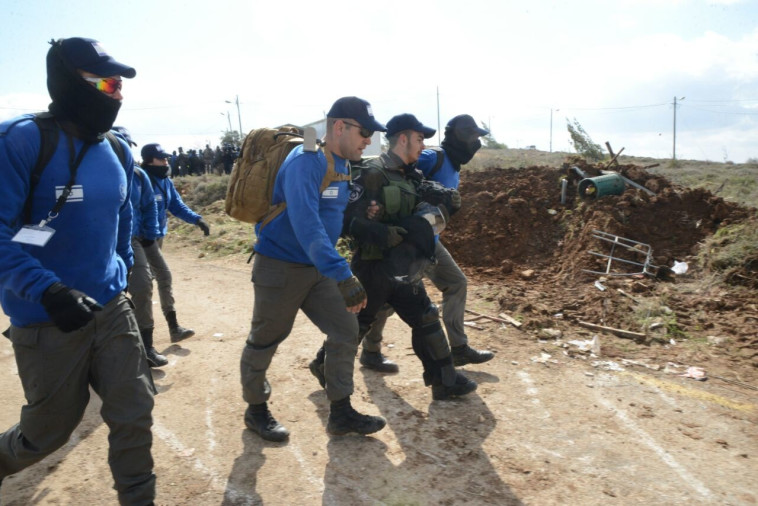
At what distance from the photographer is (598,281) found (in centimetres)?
698

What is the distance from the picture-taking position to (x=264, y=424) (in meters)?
3.50

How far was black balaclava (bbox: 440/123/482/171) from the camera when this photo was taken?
4.32 metres

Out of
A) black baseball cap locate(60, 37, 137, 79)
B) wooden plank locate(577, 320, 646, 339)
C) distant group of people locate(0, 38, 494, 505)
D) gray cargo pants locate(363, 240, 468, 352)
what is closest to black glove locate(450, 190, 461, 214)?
distant group of people locate(0, 38, 494, 505)

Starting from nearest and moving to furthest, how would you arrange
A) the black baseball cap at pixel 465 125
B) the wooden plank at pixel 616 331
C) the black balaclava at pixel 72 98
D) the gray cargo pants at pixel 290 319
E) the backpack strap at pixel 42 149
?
1. the backpack strap at pixel 42 149
2. the black balaclava at pixel 72 98
3. the gray cargo pants at pixel 290 319
4. the black baseball cap at pixel 465 125
5. the wooden plank at pixel 616 331

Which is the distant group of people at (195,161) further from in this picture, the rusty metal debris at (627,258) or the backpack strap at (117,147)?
the backpack strap at (117,147)

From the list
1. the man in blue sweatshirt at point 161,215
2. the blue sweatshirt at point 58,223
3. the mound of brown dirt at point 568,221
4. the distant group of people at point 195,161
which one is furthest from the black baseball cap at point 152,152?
the distant group of people at point 195,161

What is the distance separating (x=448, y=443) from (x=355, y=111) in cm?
215

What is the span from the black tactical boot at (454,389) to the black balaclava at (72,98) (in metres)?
2.78

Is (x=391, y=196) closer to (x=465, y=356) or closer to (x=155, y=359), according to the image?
(x=465, y=356)

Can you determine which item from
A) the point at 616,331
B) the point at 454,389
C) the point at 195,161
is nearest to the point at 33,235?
the point at 454,389

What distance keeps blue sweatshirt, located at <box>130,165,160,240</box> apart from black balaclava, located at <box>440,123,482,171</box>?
2.65 metres

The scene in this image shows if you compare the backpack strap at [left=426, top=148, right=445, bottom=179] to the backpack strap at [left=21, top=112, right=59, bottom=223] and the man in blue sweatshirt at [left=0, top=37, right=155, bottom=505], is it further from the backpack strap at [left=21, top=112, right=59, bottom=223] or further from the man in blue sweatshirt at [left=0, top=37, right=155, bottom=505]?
the backpack strap at [left=21, top=112, right=59, bottom=223]

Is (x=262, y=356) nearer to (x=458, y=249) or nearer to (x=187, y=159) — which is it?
(x=458, y=249)

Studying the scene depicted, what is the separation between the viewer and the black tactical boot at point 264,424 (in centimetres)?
344
